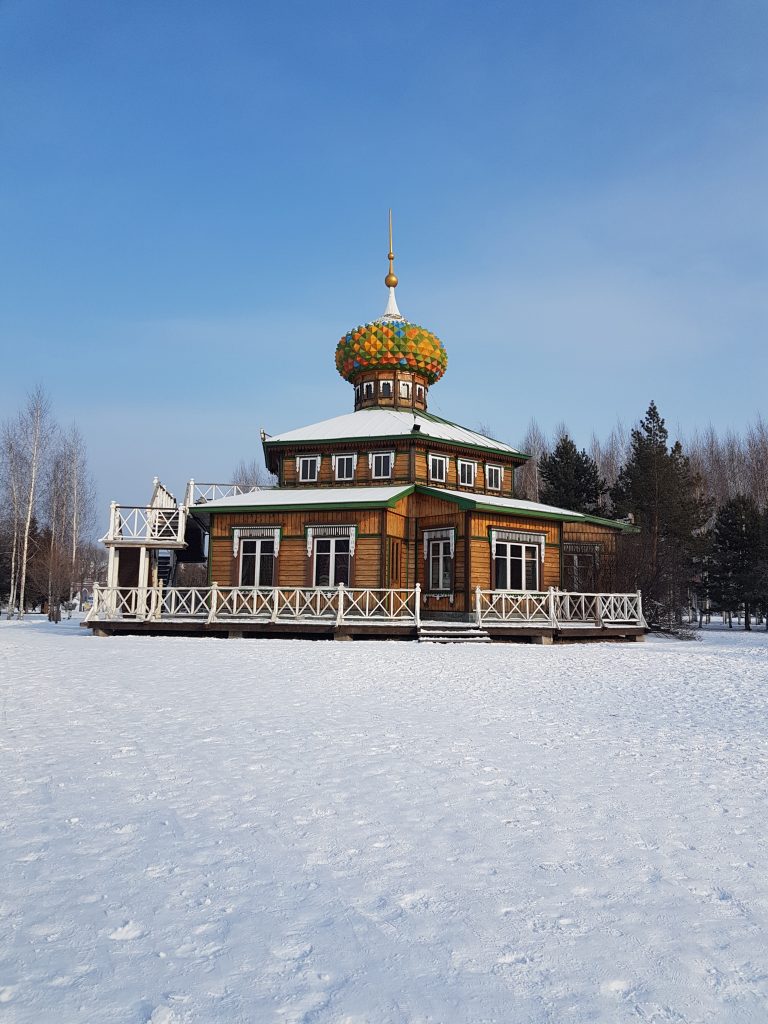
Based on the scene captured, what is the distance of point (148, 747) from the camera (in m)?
6.74

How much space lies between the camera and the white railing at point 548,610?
20.4 m

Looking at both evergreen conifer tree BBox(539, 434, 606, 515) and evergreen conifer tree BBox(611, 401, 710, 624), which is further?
evergreen conifer tree BBox(539, 434, 606, 515)

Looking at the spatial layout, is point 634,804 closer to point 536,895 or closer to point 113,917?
point 536,895

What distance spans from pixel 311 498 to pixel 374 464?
3.22 meters

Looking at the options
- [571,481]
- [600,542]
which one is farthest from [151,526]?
[571,481]

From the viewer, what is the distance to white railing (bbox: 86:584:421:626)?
20156 millimetres

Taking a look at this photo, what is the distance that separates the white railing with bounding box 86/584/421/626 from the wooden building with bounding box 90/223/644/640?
0.06 meters

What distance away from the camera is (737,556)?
38812mm

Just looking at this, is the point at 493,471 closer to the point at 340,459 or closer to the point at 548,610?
the point at 340,459

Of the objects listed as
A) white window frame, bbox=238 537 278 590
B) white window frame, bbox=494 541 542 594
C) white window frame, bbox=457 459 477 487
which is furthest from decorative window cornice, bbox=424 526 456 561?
white window frame, bbox=238 537 278 590

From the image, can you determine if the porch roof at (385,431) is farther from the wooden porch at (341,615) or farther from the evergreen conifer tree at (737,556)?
the evergreen conifer tree at (737,556)

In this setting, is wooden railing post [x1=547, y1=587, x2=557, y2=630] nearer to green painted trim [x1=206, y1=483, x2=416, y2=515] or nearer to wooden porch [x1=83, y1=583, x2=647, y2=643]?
wooden porch [x1=83, y1=583, x2=647, y2=643]

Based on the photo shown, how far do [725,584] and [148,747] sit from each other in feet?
127

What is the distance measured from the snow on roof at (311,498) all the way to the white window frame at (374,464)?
2.40 ft
